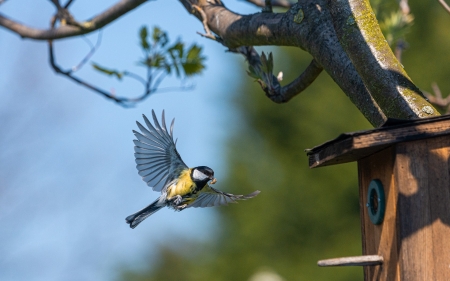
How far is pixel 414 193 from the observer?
1.99 meters

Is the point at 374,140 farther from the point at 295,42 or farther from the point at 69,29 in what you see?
the point at 69,29

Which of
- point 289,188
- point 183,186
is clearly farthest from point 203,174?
point 289,188

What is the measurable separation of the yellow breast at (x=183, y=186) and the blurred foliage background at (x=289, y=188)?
10033 mm

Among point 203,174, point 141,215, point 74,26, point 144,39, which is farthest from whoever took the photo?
point 144,39

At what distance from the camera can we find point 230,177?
14273 millimetres

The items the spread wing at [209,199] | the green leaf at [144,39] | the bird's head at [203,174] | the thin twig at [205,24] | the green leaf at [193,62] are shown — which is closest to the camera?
the thin twig at [205,24]

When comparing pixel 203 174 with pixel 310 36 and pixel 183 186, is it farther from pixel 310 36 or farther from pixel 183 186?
pixel 310 36

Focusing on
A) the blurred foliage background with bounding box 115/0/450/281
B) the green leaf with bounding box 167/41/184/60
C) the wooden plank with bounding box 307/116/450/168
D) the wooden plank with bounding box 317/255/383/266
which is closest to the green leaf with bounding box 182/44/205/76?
the green leaf with bounding box 167/41/184/60

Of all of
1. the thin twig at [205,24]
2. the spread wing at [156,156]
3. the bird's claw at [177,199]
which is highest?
the thin twig at [205,24]

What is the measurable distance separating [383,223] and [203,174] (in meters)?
1.42

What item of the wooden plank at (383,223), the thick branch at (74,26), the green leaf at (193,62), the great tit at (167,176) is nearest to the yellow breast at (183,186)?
the great tit at (167,176)

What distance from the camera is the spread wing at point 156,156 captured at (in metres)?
3.34

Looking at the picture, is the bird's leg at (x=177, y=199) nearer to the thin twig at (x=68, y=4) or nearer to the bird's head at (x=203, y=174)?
the bird's head at (x=203, y=174)

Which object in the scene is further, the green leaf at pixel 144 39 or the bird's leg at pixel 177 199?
the green leaf at pixel 144 39
